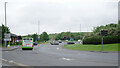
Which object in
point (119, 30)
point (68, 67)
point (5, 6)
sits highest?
point (5, 6)

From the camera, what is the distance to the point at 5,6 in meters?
42.6

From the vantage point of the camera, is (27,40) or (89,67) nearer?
(89,67)

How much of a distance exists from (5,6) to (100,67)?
115 feet

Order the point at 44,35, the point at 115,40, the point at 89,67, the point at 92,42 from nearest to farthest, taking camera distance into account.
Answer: the point at 89,67, the point at 115,40, the point at 92,42, the point at 44,35

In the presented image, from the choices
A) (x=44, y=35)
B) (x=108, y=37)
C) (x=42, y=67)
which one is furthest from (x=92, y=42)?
(x=44, y=35)

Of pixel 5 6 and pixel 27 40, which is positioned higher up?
pixel 5 6

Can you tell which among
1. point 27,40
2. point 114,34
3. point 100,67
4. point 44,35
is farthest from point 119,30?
point 44,35

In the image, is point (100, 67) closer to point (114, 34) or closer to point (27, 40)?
point (27, 40)

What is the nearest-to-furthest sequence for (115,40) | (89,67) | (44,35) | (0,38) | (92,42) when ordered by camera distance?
(89,67) < (115,40) < (92,42) < (0,38) < (44,35)

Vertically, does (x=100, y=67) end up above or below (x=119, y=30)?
below

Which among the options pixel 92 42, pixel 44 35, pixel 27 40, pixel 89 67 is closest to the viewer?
pixel 89 67

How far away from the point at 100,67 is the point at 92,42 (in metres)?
34.4

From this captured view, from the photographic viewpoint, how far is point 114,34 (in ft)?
145

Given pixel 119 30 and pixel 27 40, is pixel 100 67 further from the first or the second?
pixel 119 30
